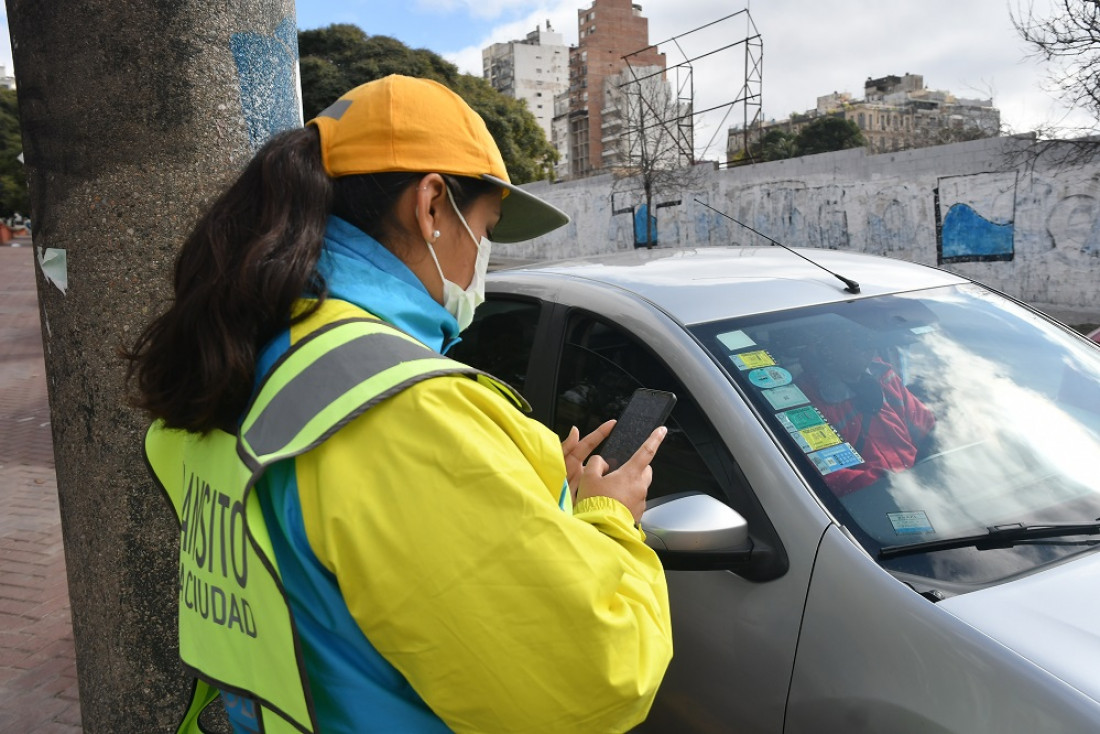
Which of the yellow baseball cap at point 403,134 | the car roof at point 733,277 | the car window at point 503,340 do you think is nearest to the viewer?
the yellow baseball cap at point 403,134

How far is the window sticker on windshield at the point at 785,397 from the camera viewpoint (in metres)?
2.14

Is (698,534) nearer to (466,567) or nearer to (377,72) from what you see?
(466,567)

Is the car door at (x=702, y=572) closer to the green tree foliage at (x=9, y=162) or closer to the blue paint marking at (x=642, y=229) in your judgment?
the blue paint marking at (x=642, y=229)

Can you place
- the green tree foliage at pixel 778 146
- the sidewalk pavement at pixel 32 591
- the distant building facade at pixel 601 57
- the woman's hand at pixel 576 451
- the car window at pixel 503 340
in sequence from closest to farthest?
1. the woman's hand at pixel 576 451
2. the car window at pixel 503 340
3. the sidewalk pavement at pixel 32 591
4. the green tree foliage at pixel 778 146
5. the distant building facade at pixel 601 57

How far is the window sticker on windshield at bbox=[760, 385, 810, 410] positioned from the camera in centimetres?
214

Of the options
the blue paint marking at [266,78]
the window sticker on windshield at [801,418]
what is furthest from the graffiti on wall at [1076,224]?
the blue paint marking at [266,78]

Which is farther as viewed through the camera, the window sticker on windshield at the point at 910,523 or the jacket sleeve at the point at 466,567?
the window sticker on windshield at the point at 910,523

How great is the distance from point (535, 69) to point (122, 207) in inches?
5786

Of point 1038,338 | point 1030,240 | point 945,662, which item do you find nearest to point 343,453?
point 945,662

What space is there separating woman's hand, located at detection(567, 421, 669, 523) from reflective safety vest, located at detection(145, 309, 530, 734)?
194mm

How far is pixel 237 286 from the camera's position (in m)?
1.15

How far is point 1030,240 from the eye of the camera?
606 inches

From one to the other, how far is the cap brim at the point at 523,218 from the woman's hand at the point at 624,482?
0.46 m

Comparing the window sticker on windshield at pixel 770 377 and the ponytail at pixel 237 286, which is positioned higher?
the ponytail at pixel 237 286
